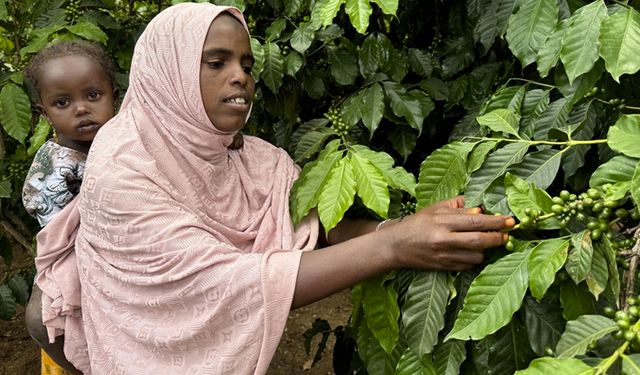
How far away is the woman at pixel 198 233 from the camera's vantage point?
157 cm

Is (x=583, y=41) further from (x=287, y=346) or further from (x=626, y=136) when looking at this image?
(x=287, y=346)

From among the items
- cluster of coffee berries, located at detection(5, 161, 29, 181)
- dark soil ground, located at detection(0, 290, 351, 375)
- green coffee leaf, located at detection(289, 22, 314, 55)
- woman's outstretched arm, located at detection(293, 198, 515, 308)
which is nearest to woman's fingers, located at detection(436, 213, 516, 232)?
woman's outstretched arm, located at detection(293, 198, 515, 308)

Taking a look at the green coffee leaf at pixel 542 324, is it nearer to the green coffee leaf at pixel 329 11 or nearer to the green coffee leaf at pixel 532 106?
the green coffee leaf at pixel 532 106

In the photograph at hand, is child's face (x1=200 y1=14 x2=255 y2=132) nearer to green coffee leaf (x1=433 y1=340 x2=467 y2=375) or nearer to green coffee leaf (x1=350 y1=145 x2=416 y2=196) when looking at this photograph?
green coffee leaf (x1=350 y1=145 x2=416 y2=196)

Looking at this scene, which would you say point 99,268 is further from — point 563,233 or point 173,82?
point 563,233

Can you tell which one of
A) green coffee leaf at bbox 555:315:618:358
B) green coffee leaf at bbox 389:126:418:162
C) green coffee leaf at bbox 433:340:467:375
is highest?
green coffee leaf at bbox 555:315:618:358

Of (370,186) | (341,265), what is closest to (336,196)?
(370,186)

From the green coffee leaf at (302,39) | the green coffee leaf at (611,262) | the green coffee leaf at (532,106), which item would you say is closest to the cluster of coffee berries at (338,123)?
the green coffee leaf at (302,39)

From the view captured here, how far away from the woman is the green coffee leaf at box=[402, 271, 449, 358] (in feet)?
0.13

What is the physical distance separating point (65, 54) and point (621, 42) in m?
1.61

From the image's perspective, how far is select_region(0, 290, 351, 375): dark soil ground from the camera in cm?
411

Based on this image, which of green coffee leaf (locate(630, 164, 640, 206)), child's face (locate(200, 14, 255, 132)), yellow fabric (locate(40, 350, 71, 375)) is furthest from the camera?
yellow fabric (locate(40, 350, 71, 375))

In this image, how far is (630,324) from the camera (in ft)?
3.43

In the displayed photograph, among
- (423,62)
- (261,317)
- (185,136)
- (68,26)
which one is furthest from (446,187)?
(68,26)
